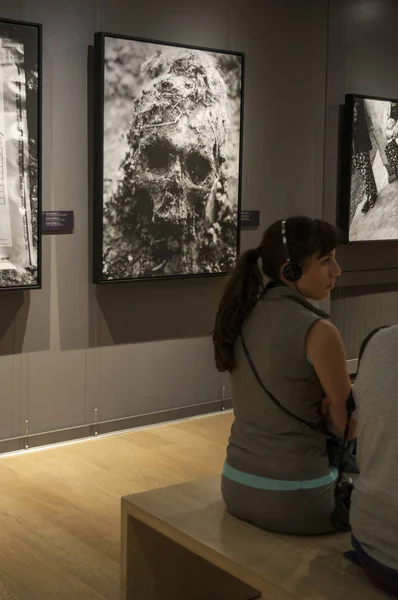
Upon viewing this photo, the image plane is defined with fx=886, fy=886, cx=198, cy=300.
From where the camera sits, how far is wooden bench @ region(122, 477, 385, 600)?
2514 mm

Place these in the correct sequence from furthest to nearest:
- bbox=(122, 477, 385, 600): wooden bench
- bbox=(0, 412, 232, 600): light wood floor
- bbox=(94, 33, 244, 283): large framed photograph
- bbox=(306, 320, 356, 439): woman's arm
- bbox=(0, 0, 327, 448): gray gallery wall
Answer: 1. bbox=(94, 33, 244, 283): large framed photograph
2. bbox=(0, 0, 327, 448): gray gallery wall
3. bbox=(0, 412, 232, 600): light wood floor
4. bbox=(306, 320, 356, 439): woman's arm
5. bbox=(122, 477, 385, 600): wooden bench

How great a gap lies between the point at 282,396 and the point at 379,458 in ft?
2.04

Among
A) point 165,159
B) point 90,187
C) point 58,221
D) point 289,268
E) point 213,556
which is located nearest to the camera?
point 213,556

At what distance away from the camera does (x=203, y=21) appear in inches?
245

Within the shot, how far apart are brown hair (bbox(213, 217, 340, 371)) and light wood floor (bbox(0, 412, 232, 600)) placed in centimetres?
132

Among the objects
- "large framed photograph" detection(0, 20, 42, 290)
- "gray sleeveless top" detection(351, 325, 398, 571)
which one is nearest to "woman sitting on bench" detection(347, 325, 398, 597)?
"gray sleeveless top" detection(351, 325, 398, 571)

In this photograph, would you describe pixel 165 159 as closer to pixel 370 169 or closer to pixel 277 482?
pixel 370 169

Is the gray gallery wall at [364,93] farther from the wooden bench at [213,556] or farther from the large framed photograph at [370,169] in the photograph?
the wooden bench at [213,556]

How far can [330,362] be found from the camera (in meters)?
2.79

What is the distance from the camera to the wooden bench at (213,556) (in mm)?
2514

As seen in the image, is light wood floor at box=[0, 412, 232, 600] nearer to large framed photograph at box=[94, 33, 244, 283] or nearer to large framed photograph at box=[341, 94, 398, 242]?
large framed photograph at box=[94, 33, 244, 283]

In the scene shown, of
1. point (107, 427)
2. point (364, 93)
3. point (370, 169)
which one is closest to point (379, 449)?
point (107, 427)

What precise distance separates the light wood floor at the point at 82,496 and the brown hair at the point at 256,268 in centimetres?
132

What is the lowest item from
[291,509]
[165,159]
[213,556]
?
[213,556]
